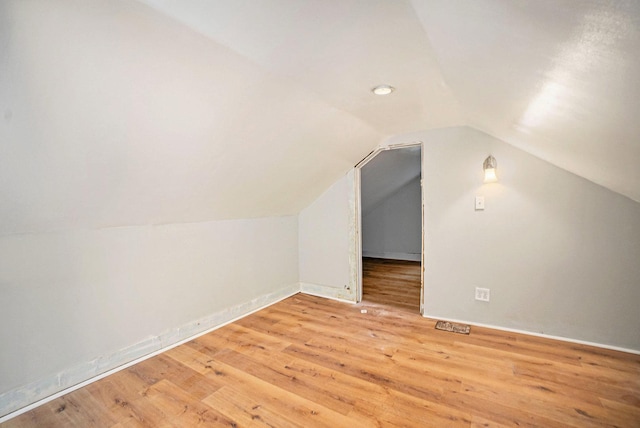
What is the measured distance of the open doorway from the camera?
3535mm

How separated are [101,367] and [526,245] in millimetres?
3314

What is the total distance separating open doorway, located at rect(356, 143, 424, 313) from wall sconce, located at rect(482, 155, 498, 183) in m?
0.73

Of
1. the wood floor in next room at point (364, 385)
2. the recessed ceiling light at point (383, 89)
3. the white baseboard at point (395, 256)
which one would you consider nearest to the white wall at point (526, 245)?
the wood floor in next room at point (364, 385)

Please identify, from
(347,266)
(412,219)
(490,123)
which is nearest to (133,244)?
(347,266)

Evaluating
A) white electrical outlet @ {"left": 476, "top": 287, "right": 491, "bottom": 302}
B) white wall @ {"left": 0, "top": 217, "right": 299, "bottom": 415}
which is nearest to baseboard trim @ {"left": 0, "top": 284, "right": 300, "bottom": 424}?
white wall @ {"left": 0, "top": 217, "right": 299, "bottom": 415}

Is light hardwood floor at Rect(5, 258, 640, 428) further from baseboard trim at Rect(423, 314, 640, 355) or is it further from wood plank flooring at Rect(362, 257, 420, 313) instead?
wood plank flooring at Rect(362, 257, 420, 313)

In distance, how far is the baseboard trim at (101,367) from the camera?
1622mm

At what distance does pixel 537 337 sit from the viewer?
2.36 meters

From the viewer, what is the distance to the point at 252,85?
5.12ft

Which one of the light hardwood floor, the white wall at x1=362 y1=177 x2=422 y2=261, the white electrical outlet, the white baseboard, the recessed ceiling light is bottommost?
the light hardwood floor

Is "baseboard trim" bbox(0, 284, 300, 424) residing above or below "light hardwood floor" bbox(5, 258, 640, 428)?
above

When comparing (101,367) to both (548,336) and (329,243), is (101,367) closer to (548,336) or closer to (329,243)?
(329,243)

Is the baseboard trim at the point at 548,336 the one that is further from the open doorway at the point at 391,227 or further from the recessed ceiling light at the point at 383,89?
the recessed ceiling light at the point at 383,89

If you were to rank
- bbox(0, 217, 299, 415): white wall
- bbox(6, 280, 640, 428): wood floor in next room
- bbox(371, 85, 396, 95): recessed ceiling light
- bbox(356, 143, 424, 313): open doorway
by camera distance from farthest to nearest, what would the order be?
bbox(356, 143, 424, 313): open doorway
bbox(371, 85, 396, 95): recessed ceiling light
bbox(0, 217, 299, 415): white wall
bbox(6, 280, 640, 428): wood floor in next room
